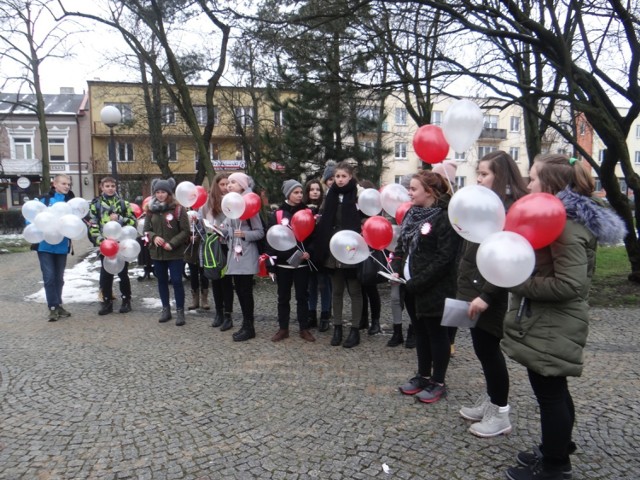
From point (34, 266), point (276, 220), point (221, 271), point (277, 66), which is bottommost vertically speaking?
point (34, 266)

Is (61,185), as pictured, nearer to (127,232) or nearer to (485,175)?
(127,232)

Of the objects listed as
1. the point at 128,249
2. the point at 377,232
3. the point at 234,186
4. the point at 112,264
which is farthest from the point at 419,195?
the point at 112,264

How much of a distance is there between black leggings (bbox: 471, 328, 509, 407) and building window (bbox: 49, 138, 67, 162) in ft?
143

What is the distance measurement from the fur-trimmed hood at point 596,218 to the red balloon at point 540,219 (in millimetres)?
97

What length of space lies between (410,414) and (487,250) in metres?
1.64

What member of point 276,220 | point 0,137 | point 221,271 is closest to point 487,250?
point 276,220

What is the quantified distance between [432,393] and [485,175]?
1.79m

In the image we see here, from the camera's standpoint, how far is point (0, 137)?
118ft

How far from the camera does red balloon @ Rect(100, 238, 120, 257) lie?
20.9 ft

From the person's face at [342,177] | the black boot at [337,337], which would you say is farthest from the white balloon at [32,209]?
the black boot at [337,337]

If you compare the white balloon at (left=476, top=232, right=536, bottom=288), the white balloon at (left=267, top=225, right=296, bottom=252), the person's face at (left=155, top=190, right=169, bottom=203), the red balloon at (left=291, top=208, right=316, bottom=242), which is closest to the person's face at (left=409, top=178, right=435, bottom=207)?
the white balloon at (left=476, top=232, right=536, bottom=288)

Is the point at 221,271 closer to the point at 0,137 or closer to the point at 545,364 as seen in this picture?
the point at 545,364

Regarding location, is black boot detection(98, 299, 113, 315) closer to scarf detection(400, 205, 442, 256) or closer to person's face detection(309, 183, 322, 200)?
person's face detection(309, 183, 322, 200)

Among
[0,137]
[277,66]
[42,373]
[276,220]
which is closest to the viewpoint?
[42,373]
